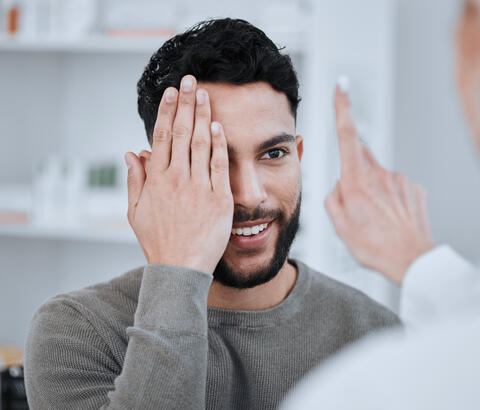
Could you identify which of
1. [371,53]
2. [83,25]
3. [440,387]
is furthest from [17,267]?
[440,387]

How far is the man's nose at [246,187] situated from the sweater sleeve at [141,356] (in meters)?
0.24

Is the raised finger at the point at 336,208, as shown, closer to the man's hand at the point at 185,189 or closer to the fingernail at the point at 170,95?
the man's hand at the point at 185,189

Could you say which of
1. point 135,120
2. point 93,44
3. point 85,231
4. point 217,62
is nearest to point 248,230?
point 217,62

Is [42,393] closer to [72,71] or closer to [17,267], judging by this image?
[17,267]

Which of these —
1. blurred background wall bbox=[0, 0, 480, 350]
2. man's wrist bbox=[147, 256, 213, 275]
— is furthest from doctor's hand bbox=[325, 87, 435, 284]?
blurred background wall bbox=[0, 0, 480, 350]

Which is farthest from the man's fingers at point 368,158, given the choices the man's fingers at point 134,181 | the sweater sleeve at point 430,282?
the man's fingers at point 134,181

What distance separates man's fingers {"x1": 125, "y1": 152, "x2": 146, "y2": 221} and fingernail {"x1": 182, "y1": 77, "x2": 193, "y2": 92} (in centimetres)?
17

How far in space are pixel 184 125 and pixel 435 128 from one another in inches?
67.1

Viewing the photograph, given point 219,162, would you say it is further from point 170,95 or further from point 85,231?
point 85,231

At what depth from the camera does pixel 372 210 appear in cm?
114

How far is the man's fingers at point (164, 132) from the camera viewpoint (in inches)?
47.2

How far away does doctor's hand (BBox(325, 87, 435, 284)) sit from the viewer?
3.66 ft

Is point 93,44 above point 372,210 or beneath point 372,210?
above

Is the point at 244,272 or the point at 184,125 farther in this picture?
the point at 244,272
